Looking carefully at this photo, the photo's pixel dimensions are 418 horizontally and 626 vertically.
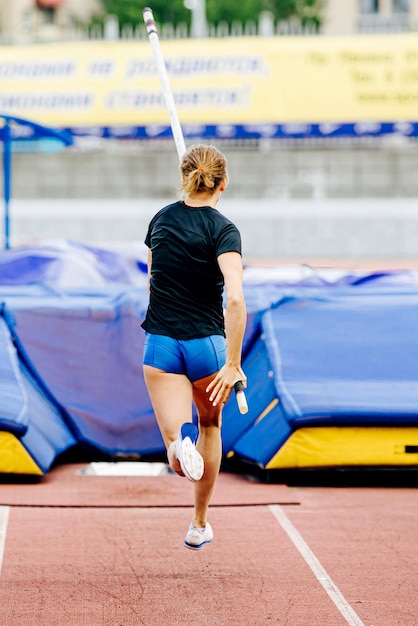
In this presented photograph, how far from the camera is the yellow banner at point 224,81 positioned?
21.8 m

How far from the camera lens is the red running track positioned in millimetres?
4492

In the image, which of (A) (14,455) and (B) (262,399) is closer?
(A) (14,455)

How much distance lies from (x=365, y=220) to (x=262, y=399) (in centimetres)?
1424

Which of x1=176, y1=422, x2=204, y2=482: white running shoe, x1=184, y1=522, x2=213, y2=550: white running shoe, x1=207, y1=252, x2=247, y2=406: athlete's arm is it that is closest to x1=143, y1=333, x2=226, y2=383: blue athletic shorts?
x1=207, y1=252, x2=247, y2=406: athlete's arm

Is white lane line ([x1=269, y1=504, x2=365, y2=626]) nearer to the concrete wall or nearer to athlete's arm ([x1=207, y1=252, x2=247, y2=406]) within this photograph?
athlete's arm ([x1=207, y1=252, x2=247, y2=406])

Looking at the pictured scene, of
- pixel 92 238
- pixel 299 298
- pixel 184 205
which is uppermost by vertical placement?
pixel 184 205

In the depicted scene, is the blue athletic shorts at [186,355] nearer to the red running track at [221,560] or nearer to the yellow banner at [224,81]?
the red running track at [221,560]

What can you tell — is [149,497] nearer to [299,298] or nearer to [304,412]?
[304,412]

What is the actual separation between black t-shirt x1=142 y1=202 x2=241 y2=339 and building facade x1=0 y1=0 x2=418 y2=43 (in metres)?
39.2

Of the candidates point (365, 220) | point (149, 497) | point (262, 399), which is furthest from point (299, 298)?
point (365, 220)

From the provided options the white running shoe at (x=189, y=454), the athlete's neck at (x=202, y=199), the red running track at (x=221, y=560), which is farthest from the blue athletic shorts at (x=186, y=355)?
the red running track at (x=221, y=560)

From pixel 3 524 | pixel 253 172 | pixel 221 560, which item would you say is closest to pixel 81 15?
pixel 253 172

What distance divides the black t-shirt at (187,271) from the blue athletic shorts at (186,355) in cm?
3

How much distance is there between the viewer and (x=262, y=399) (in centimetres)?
751
